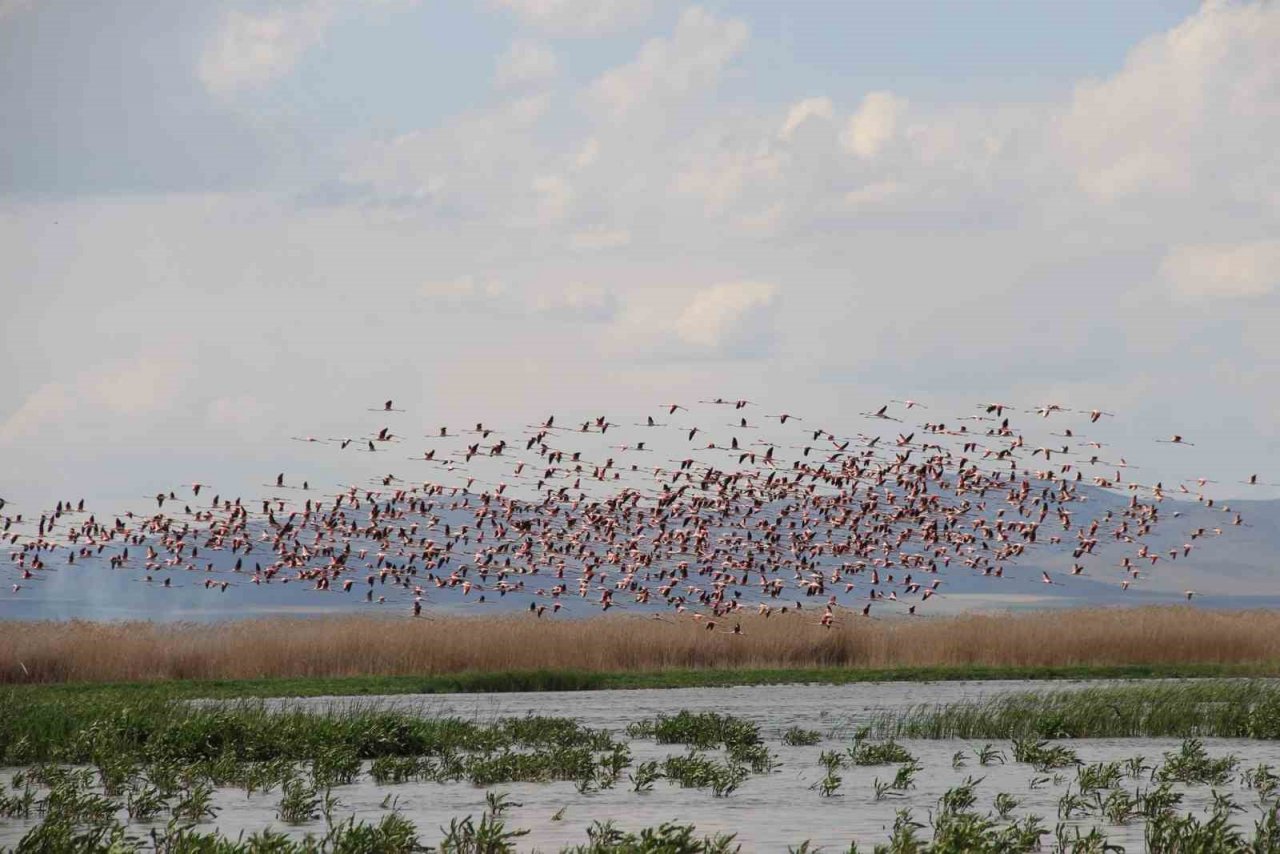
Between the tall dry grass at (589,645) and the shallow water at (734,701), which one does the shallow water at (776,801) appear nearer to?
the shallow water at (734,701)

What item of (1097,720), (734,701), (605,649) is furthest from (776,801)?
(605,649)

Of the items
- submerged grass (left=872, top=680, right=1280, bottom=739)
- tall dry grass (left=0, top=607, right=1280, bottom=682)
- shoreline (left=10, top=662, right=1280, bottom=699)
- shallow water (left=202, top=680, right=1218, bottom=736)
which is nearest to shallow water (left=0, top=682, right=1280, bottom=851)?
submerged grass (left=872, top=680, right=1280, bottom=739)

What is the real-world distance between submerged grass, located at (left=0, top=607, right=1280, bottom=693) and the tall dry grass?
0.13 ft

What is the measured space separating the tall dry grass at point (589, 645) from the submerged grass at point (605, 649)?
0.04 meters

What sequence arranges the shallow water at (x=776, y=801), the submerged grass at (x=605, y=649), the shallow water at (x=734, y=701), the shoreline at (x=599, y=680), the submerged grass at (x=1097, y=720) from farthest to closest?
the submerged grass at (x=605, y=649)
the shoreline at (x=599, y=680)
the shallow water at (x=734, y=701)
the submerged grass at (x=1097, y=720)
the shallow water at (x=776, y=801)

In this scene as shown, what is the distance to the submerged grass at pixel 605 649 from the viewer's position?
149 ft

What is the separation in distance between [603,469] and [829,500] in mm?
7641

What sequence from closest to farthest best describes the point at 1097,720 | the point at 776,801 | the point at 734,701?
the point at 776,801 → the point at 1097,720 → the point at 734,701

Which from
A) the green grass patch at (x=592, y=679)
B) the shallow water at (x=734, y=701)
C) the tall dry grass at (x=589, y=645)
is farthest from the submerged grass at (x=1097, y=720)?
the tall dry grass at (x=589, y=645)

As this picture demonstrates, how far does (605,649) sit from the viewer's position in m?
48.3

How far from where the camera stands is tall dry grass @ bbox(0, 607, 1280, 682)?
45.3 m

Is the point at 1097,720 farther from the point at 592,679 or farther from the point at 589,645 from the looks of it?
the point at 589,645

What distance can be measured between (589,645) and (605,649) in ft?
1.45

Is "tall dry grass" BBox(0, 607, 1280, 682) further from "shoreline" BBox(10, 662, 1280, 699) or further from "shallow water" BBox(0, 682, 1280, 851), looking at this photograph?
"shallow water" BBox(0, 682, 1280, 851)
